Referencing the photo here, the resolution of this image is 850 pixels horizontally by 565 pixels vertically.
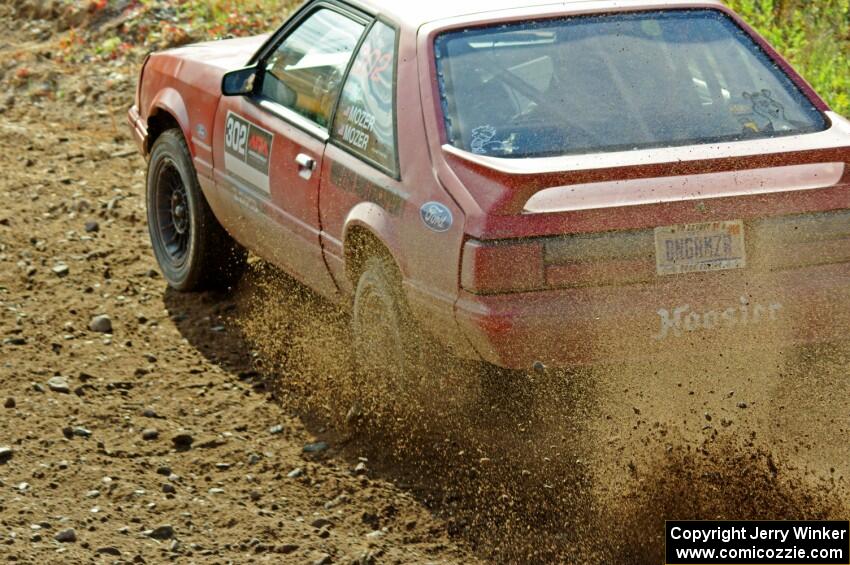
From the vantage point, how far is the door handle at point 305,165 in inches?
234

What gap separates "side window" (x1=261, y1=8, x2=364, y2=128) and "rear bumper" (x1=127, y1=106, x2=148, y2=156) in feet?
4.06

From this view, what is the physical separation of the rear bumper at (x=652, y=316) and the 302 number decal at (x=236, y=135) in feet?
6.33

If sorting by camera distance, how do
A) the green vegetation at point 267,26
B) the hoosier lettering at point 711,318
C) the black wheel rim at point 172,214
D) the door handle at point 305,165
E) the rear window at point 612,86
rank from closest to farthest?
the hoosier lettering at point 711,318, the rear window at point 612,86, the door handle at point 305,165, the black wheel rim at point 172,214, the green vegetation at point 267,26

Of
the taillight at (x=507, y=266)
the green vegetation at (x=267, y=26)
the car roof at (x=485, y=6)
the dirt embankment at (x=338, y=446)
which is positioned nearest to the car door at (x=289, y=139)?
the car roof at (x=485, y=6)

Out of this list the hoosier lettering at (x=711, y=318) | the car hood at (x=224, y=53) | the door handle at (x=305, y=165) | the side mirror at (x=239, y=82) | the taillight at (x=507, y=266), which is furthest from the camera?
the car hood at (x=224, y=53)

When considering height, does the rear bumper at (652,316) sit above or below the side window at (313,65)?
below

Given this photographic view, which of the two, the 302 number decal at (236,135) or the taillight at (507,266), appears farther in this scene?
the 302 number decal at (236,135)

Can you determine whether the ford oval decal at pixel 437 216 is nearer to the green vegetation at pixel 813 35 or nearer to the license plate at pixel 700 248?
the license plate at pixel 700 248

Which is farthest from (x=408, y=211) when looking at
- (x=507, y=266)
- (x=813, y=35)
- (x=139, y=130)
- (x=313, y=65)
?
(x=813, y=35)

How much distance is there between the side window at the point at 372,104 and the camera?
5.54m

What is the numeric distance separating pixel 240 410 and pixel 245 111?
53.4 inches

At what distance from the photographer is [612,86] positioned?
546 centimetres

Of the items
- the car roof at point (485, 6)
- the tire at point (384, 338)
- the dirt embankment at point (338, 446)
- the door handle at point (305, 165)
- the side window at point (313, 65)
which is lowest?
the dirt embankment at point (338, 446)

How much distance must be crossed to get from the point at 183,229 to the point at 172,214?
0.16 m
